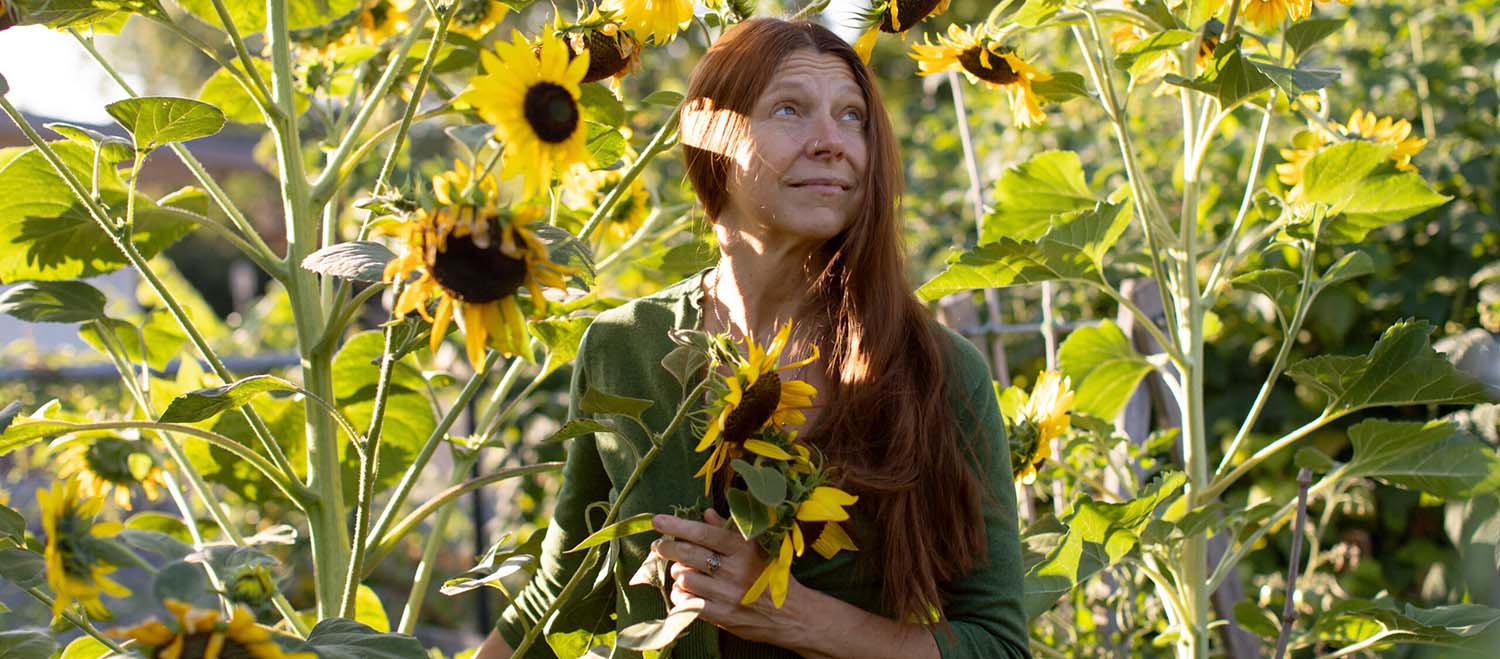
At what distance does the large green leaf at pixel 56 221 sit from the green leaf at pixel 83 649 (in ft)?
1.19

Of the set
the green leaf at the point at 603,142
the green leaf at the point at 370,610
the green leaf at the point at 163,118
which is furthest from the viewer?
the green leaf at the point at 370,610

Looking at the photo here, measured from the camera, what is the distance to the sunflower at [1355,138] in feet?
5.10

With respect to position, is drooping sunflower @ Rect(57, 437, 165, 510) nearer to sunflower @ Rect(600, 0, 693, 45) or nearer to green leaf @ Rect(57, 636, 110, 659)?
green leaf @ Rect(57, 636, 110, 659)

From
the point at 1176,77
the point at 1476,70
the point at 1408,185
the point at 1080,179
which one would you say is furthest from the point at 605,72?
the point at 1476,70

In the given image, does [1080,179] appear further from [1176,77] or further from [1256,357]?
[1256,357]

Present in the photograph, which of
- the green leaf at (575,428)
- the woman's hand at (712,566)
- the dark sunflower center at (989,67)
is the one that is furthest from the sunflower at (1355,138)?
the green leaf at (575,428)

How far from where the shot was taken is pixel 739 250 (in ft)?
4.22

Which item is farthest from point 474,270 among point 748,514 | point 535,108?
point 748,514

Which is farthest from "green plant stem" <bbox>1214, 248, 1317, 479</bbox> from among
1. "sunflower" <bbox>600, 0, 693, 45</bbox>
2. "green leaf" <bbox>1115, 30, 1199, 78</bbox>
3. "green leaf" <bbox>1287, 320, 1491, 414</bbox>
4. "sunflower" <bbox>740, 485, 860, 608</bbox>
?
"sunflower" <bbox>600, 0, 693, 45</bbox>

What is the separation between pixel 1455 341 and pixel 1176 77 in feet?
4.84

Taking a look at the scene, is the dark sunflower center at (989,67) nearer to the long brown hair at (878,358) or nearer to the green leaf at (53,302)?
the long brown hair at (878,358)

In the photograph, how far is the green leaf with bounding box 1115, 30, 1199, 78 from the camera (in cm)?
128

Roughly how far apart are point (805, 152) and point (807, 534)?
0.38 m

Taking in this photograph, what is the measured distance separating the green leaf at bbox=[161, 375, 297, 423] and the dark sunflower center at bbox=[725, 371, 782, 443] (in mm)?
326
